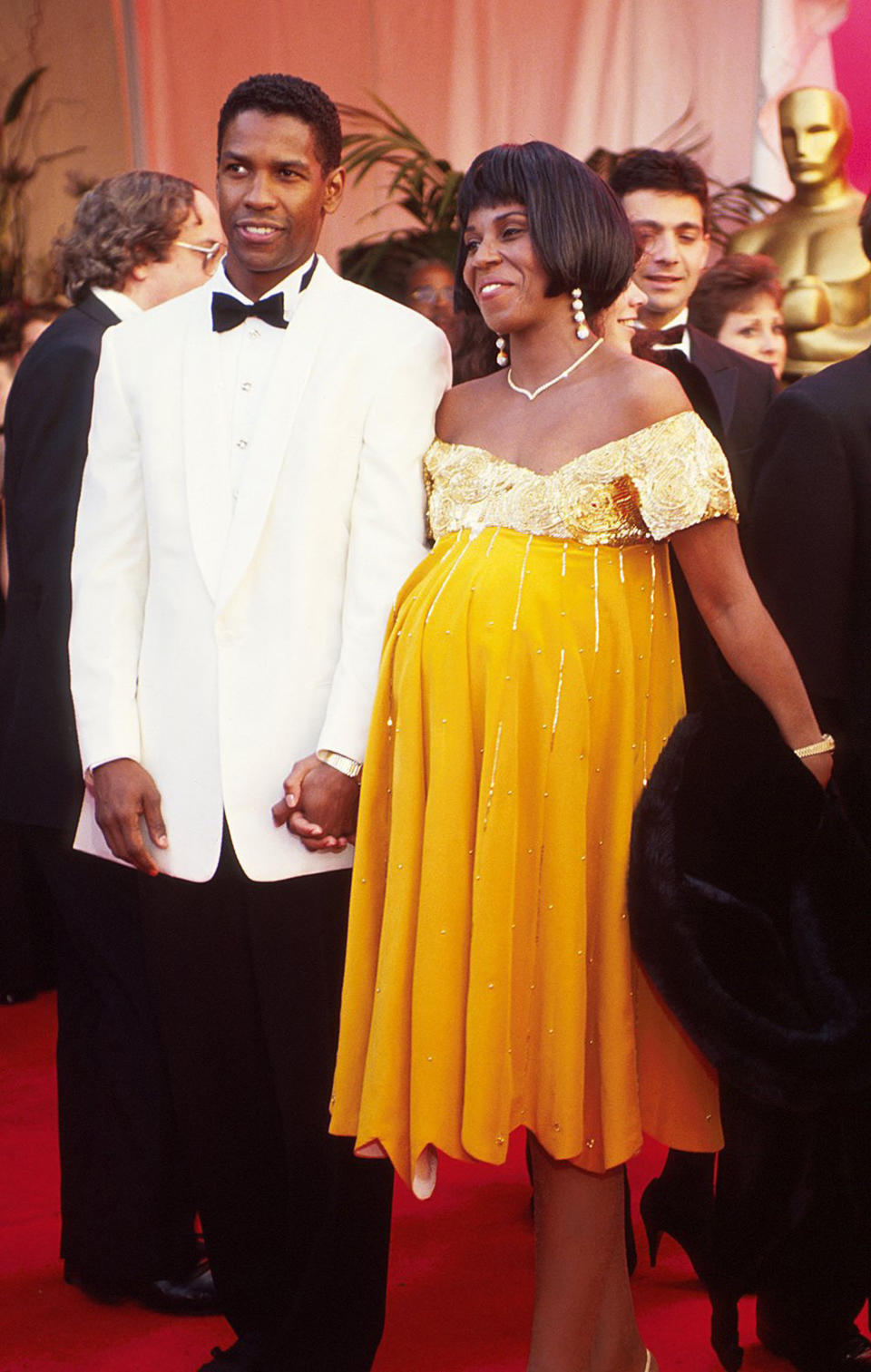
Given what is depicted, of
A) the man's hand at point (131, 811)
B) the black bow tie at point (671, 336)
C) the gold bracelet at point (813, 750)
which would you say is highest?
the black bow tie at point (671, 336)

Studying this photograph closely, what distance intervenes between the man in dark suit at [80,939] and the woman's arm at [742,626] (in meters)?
1.07

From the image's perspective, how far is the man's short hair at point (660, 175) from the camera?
3.59m

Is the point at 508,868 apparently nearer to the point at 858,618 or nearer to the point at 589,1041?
the point at 589,1041

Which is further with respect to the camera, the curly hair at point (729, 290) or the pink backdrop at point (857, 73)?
the pink backdrop at point (857, 73)

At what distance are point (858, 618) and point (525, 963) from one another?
2.29 feet

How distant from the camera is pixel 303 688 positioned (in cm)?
207

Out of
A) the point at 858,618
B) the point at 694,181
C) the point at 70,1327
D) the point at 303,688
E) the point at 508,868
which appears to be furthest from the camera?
the point at 694,181

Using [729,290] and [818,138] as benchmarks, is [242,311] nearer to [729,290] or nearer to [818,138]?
[729,290]

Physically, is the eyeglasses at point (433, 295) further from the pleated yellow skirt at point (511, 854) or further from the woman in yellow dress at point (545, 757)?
the pleated yellow skirt at point (511, 854)

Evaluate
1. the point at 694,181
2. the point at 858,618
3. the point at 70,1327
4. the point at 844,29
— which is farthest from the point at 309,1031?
the point at 844,29

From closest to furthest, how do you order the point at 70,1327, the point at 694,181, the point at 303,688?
the point at 303,688
the point at 70,1327
the point at 694,181

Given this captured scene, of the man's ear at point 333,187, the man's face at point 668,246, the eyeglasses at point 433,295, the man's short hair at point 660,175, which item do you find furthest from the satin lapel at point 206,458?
the eyeglasses at point 433,295

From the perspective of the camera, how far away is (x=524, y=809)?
1.98 meters

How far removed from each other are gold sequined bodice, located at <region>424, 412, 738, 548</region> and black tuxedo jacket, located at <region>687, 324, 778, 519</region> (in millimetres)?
1270
